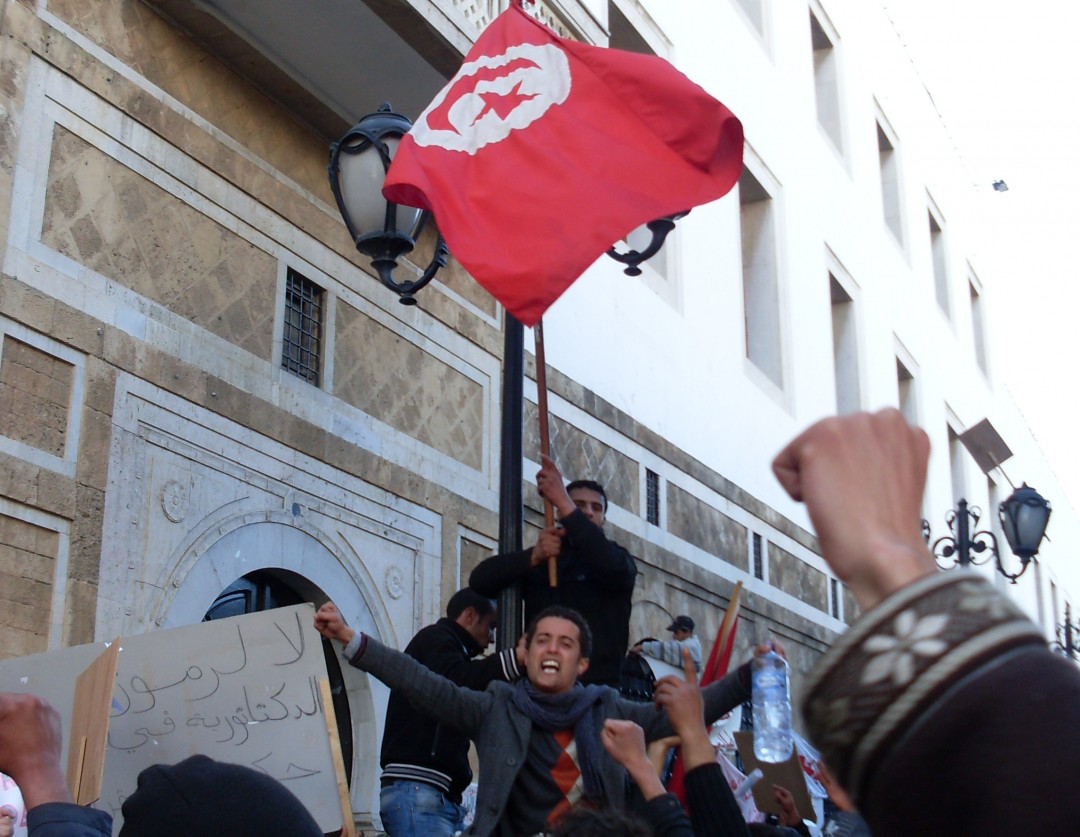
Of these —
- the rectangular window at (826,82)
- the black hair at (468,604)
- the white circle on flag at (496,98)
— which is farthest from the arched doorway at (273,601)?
the rectangular window at (826,82)

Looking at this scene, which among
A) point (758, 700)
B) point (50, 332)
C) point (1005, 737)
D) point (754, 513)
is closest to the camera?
point (1005, 737)

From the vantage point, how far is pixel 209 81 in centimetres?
862

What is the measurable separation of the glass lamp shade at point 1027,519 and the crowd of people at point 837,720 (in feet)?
→ 26.0

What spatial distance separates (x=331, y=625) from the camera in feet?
14.3

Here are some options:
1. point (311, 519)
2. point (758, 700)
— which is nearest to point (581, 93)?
point (758, 700)

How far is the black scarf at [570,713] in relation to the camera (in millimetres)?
4508

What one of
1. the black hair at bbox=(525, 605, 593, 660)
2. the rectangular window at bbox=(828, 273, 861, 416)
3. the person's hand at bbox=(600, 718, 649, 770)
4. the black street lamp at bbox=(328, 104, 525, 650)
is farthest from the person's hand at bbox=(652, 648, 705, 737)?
the rectangular window at bbox=(828, 273, 861, 416)

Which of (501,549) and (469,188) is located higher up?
(469,188)

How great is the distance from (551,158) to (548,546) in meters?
1.48

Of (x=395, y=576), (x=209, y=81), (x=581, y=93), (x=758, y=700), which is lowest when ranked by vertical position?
(x=758, y=700)

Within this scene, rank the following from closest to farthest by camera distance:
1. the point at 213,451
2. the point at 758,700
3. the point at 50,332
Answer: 1. the point at 758,700
2. the point at 50,332
3. the point at 213,451

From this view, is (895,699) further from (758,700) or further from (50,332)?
(50,332)

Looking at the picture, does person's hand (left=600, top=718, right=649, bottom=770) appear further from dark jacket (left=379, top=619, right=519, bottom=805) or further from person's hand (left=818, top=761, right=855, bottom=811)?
dark jacket (left=379, top=619, right=519, bottom=805)

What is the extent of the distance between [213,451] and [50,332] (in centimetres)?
128
